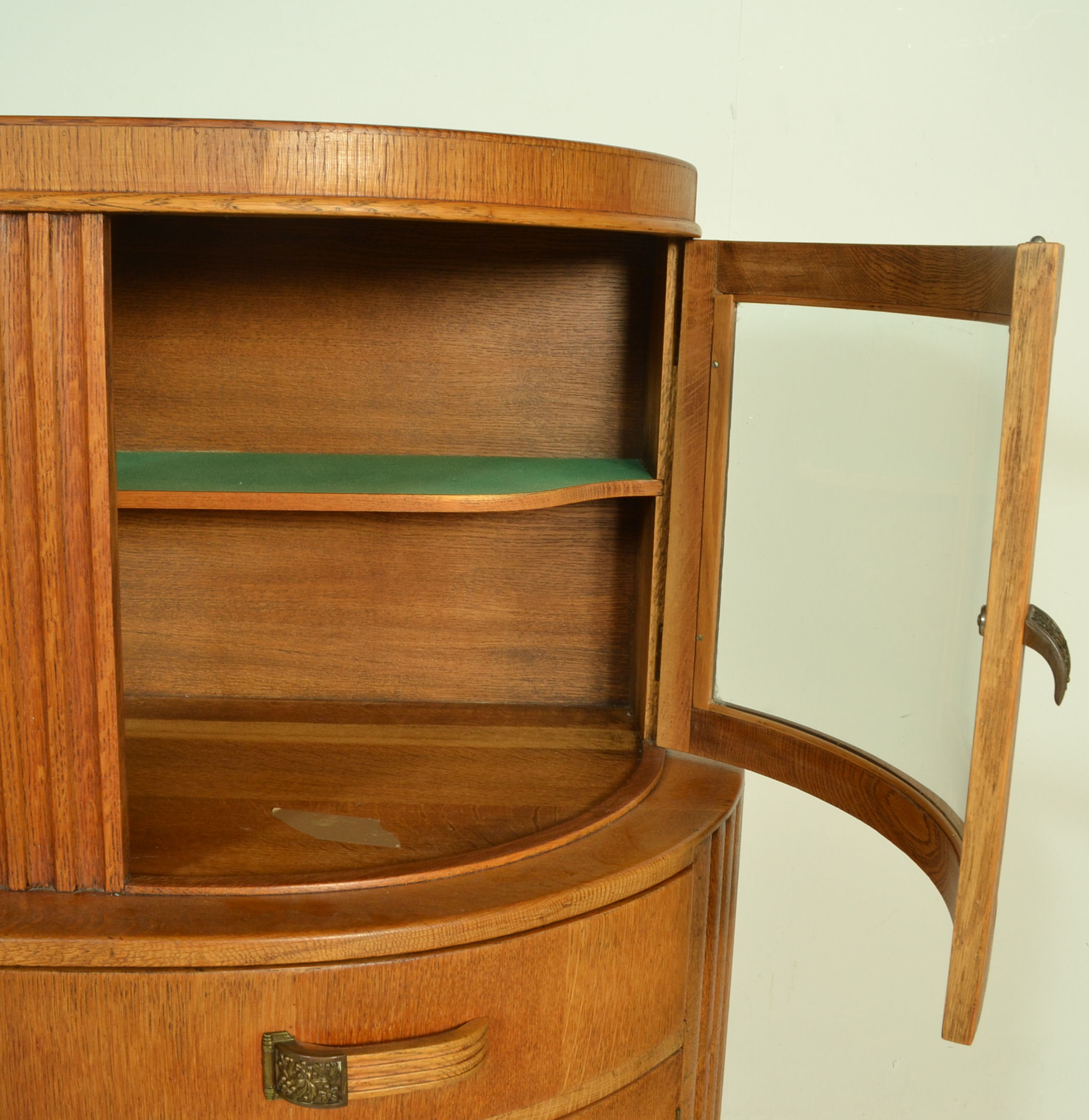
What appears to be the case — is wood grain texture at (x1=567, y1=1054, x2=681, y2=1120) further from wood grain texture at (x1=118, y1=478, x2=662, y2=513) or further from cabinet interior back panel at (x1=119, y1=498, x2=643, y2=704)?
wood grain texture at (x1=118, y1=478, x2=662, y2=513)

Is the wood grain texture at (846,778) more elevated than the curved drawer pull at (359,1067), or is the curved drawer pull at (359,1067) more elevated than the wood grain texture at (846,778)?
the wood grain texture at (846,778)

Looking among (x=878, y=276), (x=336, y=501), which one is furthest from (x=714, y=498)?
(x=336, y=501)

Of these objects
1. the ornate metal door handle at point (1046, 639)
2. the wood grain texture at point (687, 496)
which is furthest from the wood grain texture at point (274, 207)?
the ornate metal door handle at point (1046, 639)

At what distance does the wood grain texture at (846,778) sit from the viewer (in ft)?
3.90

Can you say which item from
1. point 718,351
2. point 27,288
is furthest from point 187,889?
point 718,351

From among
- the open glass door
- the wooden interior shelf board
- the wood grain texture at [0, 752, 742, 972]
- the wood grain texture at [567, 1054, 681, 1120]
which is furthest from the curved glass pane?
the wood grain texture at [567, 1054, 681, 1120]

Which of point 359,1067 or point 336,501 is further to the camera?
point 336,501

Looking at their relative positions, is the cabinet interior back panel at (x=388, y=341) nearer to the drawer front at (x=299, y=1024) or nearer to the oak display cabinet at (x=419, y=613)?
the oak display cabinet at (x=419, y=613)

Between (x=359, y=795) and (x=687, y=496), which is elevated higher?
(x=687, y=496)

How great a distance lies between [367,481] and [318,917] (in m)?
0.48

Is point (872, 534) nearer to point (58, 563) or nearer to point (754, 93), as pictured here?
point (58, 563)

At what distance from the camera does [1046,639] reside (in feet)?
3.57

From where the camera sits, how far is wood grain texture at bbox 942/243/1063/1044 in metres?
0.94

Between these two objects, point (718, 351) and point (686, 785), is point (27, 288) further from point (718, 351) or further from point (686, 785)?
point (686, 785)
